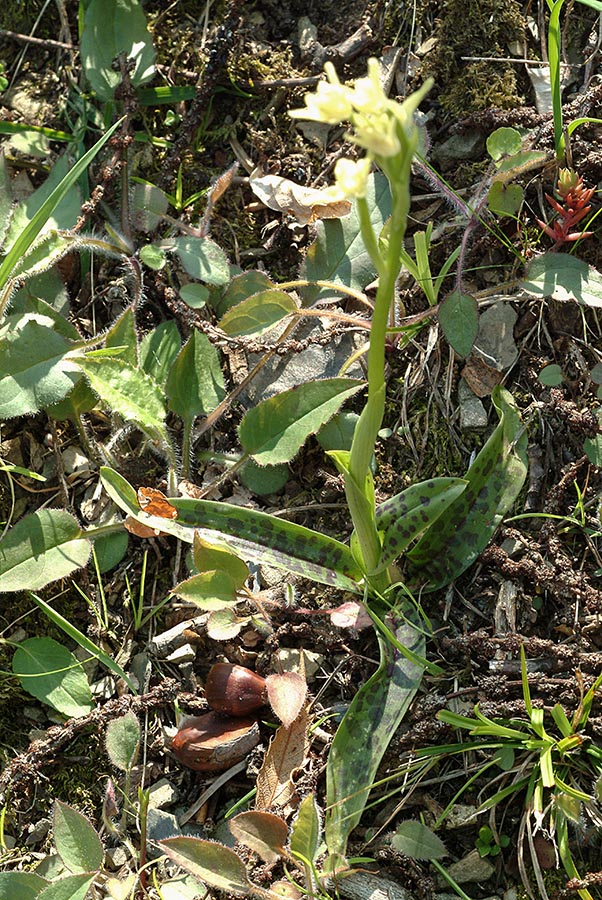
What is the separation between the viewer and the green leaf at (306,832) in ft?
7.23

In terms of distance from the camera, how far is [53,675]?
8.93 ft

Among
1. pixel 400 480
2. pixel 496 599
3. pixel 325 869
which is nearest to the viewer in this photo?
pixel 325 869

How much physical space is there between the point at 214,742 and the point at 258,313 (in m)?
1.37

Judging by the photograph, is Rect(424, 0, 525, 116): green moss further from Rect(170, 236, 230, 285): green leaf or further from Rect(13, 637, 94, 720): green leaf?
Rect(13, 637, 94, 720): green leaf

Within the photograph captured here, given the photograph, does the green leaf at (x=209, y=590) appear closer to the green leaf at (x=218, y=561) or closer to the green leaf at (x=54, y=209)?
the green leaf at (x=218, y=561)

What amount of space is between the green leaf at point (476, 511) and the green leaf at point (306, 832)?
0.75 metres

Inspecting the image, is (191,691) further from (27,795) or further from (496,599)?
(496,599)

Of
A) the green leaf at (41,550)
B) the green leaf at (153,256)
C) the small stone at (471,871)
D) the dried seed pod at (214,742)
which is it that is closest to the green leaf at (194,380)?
the green leaf at (153,256)

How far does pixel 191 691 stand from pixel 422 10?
8.44 ft

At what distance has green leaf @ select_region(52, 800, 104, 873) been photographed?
2.38m

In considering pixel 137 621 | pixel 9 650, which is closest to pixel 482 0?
pixel 137 621

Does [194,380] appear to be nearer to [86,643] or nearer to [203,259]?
[203,259]

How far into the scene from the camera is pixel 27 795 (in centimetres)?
265

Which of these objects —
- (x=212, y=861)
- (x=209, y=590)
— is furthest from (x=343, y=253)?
(x=212, y=861)
